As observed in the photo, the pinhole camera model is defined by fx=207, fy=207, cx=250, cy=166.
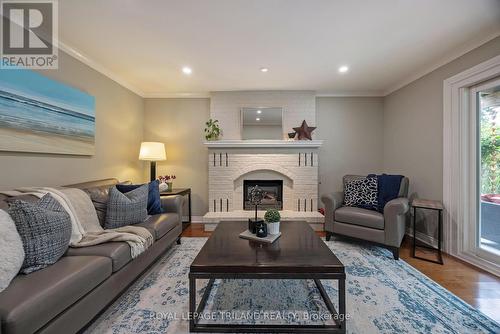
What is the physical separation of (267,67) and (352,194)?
→ 216cm

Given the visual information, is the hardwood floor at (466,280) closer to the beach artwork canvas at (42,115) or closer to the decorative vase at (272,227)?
the decorative vase at (272,227)

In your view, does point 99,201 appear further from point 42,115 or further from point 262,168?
point 262,168

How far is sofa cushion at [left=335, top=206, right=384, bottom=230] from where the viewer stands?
2.49m

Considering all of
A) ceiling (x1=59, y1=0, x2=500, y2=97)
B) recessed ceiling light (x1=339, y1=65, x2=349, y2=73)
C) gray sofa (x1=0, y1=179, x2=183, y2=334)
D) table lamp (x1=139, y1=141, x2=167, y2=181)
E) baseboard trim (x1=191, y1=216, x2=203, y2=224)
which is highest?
recessed ceiling light (x1=339, y1=65, x2=349, y2=73)

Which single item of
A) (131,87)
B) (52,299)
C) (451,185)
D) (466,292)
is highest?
(131,87)

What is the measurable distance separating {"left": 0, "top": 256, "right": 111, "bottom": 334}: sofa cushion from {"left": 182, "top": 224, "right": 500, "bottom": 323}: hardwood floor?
2.76 metres

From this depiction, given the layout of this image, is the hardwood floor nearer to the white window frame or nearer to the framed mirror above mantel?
the white window frame

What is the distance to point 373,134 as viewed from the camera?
3.81 metres

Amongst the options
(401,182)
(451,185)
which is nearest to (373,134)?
(401,182)

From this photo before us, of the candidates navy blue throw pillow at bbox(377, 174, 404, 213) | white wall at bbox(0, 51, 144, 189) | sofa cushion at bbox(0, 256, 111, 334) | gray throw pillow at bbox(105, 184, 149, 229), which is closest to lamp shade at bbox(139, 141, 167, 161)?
Result: white wall at bbox(0, 51, 144, 189)

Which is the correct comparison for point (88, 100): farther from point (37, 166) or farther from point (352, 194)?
point (352, 194)

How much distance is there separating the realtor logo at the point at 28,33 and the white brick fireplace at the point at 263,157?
218cm

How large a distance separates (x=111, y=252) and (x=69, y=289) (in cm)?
37

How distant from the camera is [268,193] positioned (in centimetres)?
386
